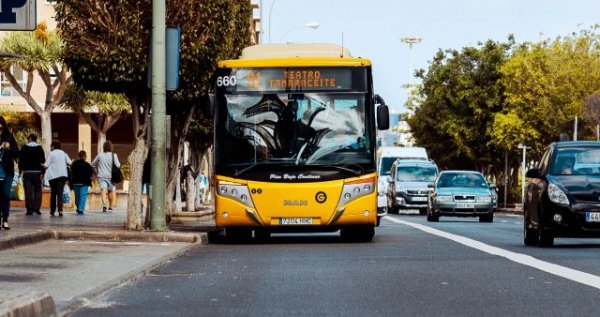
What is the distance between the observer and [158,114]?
23.8 m

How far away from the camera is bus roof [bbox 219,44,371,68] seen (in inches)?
939

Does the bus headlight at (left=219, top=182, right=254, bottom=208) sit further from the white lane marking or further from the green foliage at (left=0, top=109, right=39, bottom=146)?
the green foliage at (left=0, top=109, right=39, bottom=146)

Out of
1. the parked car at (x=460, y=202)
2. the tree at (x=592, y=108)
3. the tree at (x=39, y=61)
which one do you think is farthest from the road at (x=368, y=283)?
the tree at (x=592, y=108)

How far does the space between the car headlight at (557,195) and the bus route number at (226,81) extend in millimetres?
5418

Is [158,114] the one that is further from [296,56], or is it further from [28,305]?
[28,305]

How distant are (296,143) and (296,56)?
5.22 feet

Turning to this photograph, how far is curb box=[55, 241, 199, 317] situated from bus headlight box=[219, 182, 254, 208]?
13.6ft

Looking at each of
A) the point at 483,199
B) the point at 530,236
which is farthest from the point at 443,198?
the point at 530,236

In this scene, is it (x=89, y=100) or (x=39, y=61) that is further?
(x=89, y=100)

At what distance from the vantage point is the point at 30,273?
577 inches

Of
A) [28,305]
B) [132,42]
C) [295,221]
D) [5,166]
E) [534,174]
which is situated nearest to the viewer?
[28,305]

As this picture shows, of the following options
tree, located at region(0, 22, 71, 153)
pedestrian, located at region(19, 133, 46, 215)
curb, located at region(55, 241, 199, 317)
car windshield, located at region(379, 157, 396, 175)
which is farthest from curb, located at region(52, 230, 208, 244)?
car windshield, located at region(379, 157, 396, 175)

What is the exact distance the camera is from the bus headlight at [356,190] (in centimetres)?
2328

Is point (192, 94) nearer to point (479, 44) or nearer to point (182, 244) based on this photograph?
point (182, 244)
